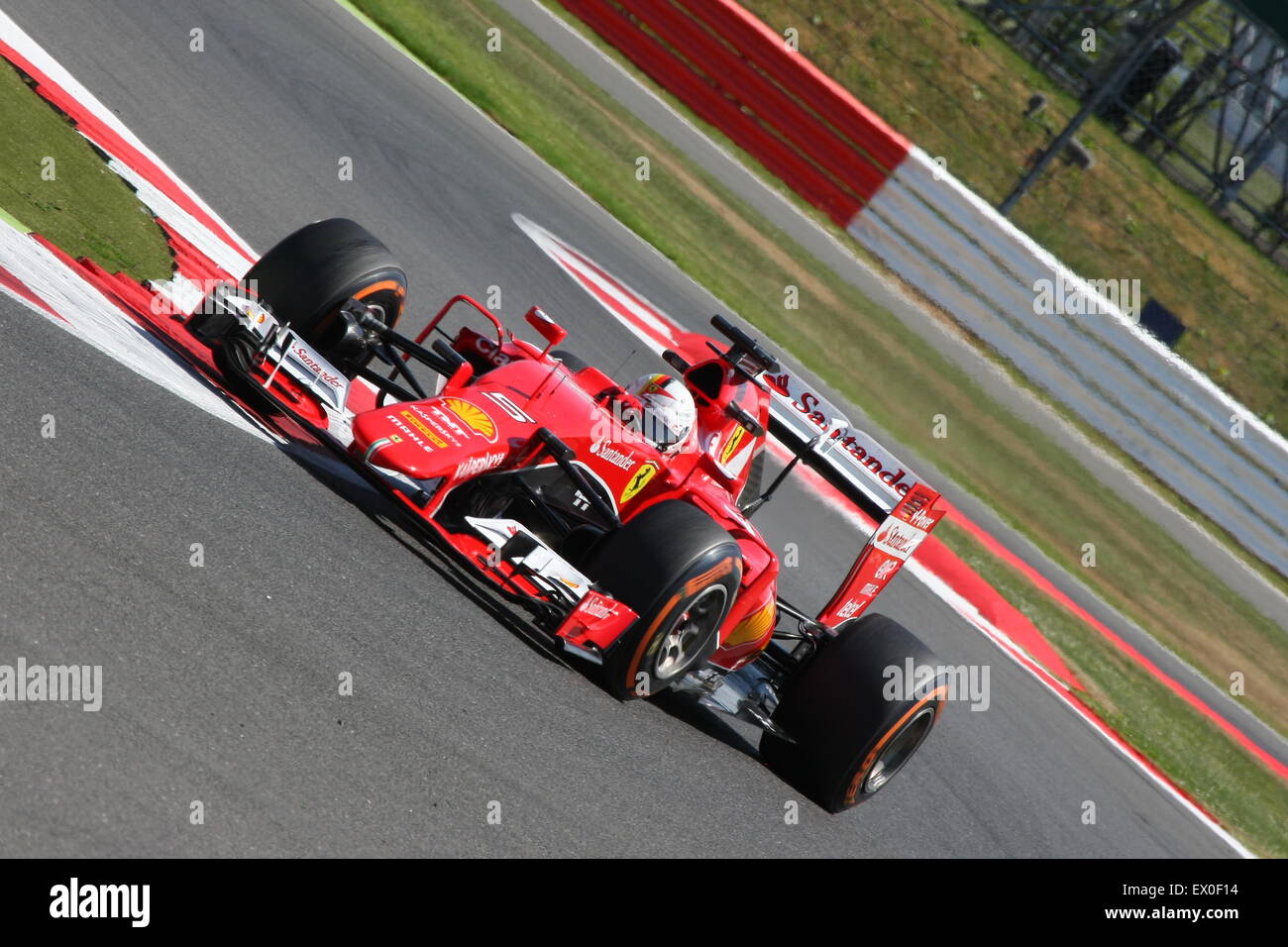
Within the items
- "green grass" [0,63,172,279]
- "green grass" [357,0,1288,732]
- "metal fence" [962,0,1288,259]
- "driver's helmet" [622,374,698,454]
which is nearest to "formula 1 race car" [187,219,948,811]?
"driver's helmet" [622,374,698,454]

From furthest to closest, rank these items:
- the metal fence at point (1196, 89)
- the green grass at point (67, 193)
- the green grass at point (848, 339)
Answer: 1. the metal fence at point (1196, 89)
2. the green grass at point (848, 339)
3. the green grass at point (67, 193)

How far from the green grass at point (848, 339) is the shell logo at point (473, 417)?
7.21m

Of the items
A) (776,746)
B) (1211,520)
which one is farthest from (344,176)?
(1211,520)

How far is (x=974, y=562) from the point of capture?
35.3ft

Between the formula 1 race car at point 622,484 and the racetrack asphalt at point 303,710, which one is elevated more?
the formula 1 race car at point 622,484

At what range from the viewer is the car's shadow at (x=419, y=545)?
18.3 ft

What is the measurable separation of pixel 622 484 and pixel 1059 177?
445 inches

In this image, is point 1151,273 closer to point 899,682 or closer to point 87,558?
point 899,682

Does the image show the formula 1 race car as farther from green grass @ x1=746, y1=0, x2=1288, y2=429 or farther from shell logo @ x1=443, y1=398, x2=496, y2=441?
green grass @ x1=746, y1=0, x2=1288, y2=429

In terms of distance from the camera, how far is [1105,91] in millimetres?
12984

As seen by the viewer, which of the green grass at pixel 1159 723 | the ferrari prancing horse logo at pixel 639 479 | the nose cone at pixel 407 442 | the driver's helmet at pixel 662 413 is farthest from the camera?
the green grass at pixel 1159 723

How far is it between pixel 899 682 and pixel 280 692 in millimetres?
2968

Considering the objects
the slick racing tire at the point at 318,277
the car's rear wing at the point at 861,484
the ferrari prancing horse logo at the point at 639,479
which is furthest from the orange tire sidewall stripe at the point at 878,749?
the slick racing tire at the point at 318,277

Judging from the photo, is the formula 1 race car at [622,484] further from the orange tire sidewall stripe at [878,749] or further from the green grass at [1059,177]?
the green grass at [1059,177]
